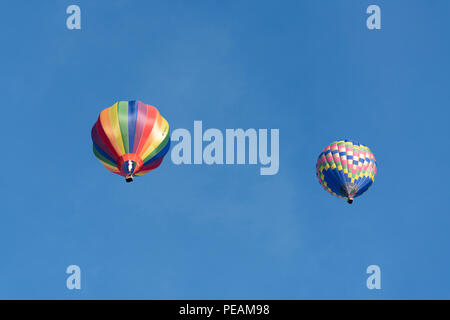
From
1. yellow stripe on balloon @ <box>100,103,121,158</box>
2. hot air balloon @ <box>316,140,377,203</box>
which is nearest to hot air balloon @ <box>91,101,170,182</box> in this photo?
yellow stripe on balloon @ <box>100,103,121,158</box>

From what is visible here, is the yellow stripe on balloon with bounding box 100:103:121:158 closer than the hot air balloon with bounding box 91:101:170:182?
No

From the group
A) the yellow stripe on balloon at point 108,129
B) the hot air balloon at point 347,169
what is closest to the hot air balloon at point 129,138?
the yellow stripe on balloon at point 108,129

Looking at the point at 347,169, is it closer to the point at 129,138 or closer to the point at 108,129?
the point at 129,138

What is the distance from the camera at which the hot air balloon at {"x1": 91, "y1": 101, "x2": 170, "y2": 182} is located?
143 feet

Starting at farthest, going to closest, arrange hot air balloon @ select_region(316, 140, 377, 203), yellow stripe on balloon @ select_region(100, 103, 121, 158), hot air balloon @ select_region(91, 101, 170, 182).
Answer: hot air balloon @ select_region(316, 140, 377, 203)
yellow stripe on balloon @ select_region(100, 103, 121, 158)
hot air balloon @ select_region(91, 101, 170, 182)

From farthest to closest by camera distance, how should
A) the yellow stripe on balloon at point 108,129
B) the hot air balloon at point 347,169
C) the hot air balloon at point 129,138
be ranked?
the hot air balloon at point 347,169
the yellow stripe on balloon at point 108,129
the hot air balloon at point 129,138

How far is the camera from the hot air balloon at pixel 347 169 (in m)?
47.5

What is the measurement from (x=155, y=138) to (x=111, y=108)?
2711mm

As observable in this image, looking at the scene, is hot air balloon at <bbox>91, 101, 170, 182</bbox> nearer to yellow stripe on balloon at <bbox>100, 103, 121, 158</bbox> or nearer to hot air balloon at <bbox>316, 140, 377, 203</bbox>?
yellow stripe on balloon at <bbox>100, 103, 121, 158</bbox>

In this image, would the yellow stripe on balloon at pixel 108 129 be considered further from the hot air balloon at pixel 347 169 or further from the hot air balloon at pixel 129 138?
the hot air balloon at pixel 347 169

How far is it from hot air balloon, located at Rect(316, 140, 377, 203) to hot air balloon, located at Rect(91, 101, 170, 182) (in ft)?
31.0

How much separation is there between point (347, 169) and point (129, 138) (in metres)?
12.0

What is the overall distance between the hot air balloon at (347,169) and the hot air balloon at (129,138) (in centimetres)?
946
